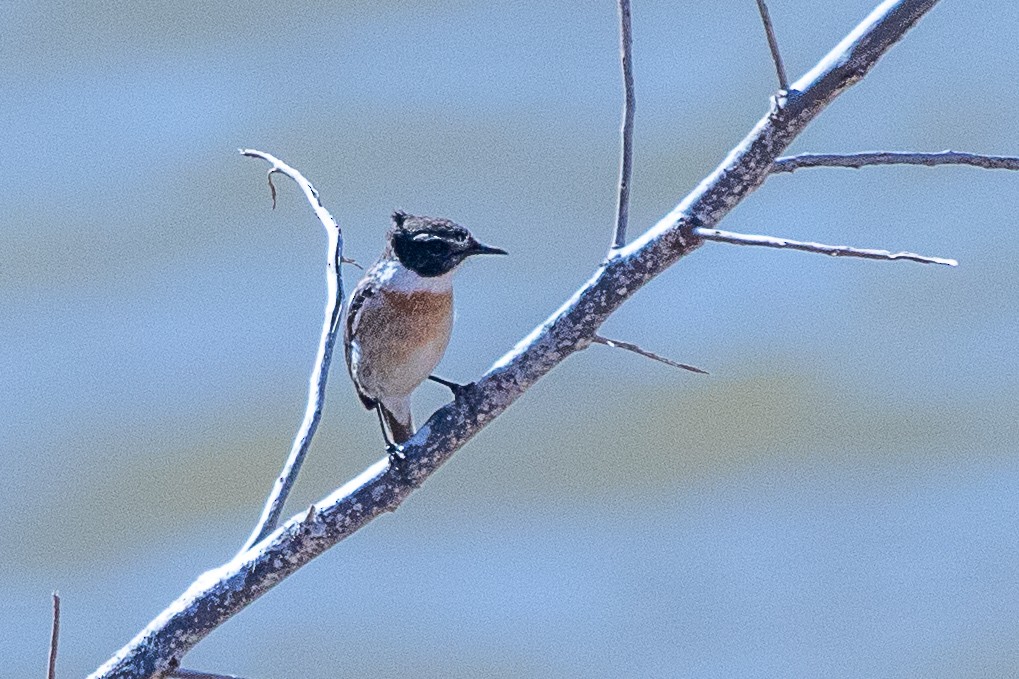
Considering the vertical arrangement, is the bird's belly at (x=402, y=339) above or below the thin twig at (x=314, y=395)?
above

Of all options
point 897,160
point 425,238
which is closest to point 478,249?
point 425,238

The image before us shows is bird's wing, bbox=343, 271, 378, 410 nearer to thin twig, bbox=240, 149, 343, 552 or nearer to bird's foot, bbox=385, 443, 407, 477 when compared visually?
thin twig, bbox=240, 149, 343, 552

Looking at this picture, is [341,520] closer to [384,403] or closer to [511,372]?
[511,372]

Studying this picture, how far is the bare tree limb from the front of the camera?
3.74 feet

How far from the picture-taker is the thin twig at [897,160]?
1030 millimetres

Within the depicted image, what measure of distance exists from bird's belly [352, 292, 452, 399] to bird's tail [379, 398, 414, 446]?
0.04m

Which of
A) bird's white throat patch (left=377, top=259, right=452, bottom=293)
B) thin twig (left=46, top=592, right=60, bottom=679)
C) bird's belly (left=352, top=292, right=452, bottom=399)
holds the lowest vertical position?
thin twig (left=46, top=592, right=60, bottom=679)

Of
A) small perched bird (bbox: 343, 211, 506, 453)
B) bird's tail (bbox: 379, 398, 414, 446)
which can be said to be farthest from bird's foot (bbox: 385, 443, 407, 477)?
bird's tail (bbox: 379, 398, 414, 446)

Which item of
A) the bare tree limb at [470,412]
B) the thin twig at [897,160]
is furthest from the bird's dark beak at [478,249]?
the thin twig at [897,160]

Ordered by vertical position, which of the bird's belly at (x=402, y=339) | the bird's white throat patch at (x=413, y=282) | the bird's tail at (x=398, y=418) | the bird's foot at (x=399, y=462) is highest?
the bird's white throat patch at (x=413, y=282)

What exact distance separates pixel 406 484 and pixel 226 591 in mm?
199

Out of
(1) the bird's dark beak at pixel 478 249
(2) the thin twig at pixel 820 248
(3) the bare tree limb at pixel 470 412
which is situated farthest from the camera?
(1) the bird's dark beak at pixel 478 249

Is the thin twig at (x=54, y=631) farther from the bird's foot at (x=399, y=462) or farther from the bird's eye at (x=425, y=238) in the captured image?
the bird's eye at (x=425, y=238)

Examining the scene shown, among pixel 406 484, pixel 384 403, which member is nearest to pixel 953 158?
pixel 406 484
